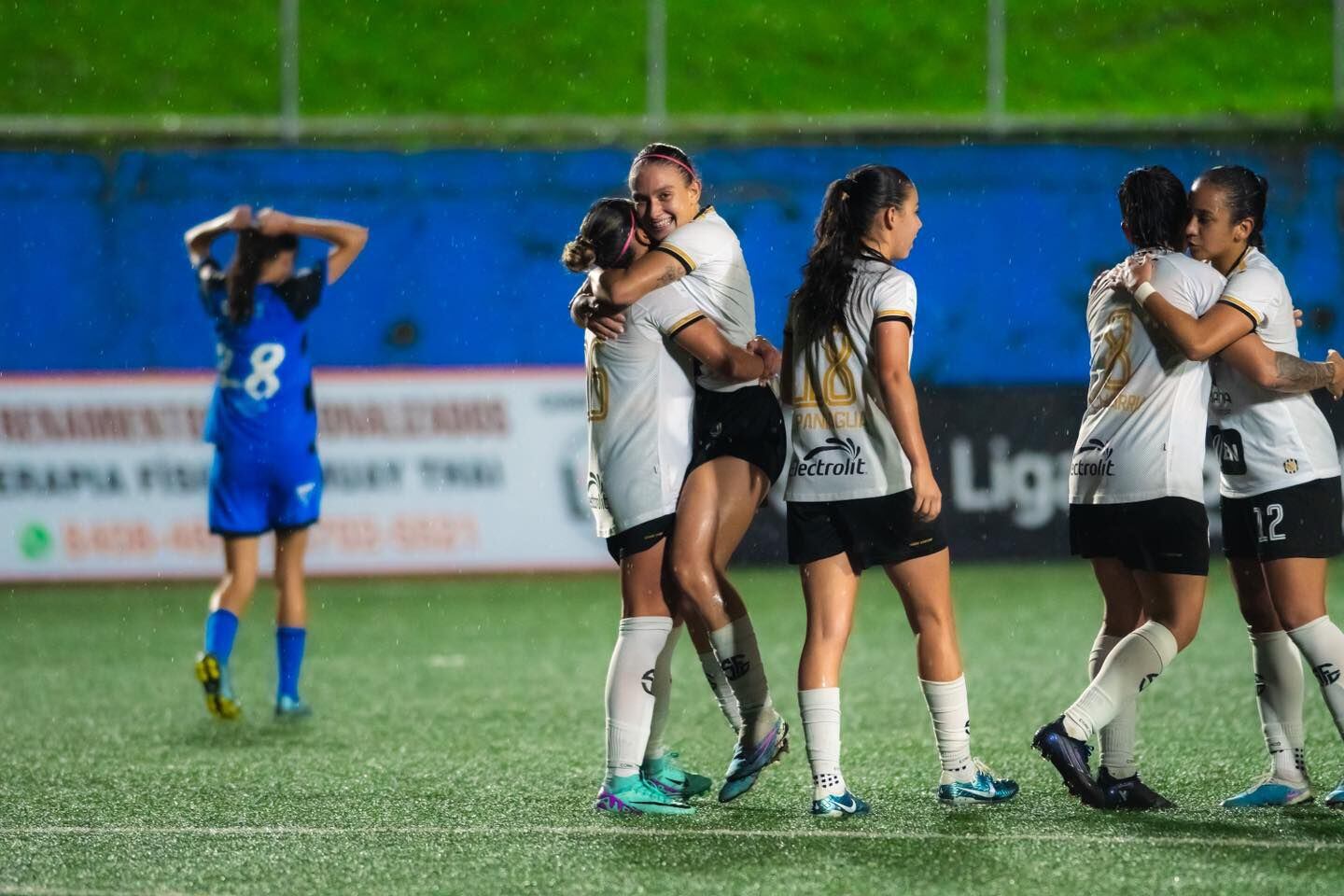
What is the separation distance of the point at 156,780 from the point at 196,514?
624 cm

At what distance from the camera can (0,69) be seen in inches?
535

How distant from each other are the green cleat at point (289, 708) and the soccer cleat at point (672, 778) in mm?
2103

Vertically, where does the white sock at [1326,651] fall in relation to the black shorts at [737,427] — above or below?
below

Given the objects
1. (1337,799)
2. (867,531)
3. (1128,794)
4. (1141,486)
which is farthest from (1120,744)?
(867,531)

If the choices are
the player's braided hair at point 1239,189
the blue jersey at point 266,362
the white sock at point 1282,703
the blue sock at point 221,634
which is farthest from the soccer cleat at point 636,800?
the blue jersey at point 266,362

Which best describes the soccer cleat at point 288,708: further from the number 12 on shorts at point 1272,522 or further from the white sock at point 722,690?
the number 12 on shorts at point 1272,522

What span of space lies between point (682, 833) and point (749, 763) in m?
0.45

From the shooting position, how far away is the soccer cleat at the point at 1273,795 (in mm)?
4816

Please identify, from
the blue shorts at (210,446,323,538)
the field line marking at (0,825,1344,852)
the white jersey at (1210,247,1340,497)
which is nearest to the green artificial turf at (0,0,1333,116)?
the blue shorts at (210,446,323,538)

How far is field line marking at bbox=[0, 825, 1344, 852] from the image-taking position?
4359 mm

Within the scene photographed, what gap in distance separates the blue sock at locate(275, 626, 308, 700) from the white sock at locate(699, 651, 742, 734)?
2.28 metres

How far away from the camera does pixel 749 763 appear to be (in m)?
4.96

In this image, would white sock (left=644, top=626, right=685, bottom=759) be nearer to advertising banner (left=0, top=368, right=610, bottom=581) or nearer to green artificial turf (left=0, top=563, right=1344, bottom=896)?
green artificial turf (left=0, top=563, right=1344, bottom=896)

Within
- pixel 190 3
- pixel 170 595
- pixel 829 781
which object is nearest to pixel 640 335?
pixel 829 781
